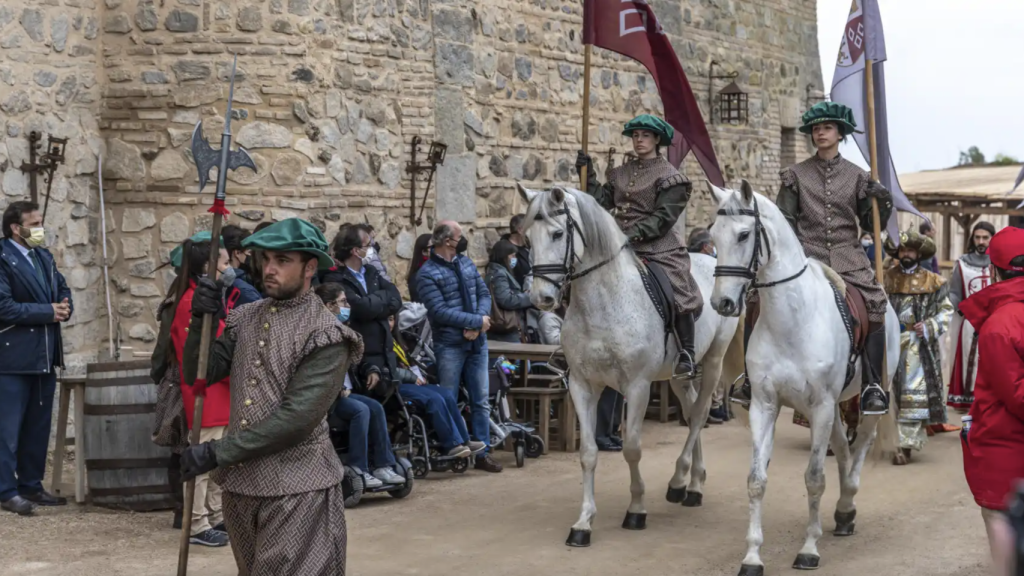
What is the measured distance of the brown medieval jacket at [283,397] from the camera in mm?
4461

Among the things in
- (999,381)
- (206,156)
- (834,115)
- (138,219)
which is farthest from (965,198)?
(206,156)

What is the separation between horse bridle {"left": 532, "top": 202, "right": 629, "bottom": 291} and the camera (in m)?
7.66

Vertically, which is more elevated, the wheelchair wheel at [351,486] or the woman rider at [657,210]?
the woman rider at [657,210]

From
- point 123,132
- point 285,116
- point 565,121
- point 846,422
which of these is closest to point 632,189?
point 846,422

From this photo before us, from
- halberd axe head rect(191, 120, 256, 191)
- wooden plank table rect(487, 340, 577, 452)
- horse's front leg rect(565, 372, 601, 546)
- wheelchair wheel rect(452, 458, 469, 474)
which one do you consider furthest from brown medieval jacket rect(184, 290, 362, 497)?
wooden plank table rect(487, 340, 577, 452)

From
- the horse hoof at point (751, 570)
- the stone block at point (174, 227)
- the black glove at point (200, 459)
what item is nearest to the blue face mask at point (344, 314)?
the stone block at point (174, 227)

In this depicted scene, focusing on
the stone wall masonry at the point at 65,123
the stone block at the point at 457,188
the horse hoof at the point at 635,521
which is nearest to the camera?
the horse hoof at the point at 635,521

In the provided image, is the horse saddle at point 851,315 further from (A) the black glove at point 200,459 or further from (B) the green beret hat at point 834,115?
(A) the black glove at point 200,459

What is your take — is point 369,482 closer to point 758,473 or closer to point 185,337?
point 185,337

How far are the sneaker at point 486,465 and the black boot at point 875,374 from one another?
3.26 meters

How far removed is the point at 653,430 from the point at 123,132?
542cm

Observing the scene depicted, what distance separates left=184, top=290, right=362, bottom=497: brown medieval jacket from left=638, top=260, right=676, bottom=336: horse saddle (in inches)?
151

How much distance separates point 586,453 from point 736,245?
69.2 inches

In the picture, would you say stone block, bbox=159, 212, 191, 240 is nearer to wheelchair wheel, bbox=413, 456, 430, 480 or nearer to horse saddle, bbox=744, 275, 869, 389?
wheelchair wheel, bbox=413, 456, 430, 480
